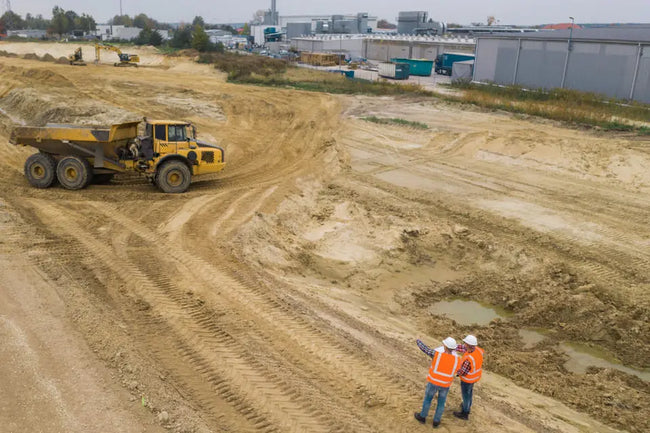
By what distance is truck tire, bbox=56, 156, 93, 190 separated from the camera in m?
16.3

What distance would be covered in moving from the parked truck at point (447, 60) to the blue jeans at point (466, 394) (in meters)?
48.9

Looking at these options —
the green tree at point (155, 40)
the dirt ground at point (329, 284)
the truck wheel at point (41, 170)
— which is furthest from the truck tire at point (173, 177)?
the green tree at point (155, 40)

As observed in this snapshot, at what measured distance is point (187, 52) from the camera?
5700 centimetres

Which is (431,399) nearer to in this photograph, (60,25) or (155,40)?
(155,40)

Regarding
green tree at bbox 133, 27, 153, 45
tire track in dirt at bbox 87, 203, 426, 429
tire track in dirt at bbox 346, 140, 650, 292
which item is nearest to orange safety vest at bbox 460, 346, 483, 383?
tire track in dirt at bbox 87, 203, 426, 429

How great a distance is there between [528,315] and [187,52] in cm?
5241

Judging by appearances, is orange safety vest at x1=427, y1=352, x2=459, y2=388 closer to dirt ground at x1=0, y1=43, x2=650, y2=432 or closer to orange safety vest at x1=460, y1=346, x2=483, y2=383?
orange safety vest at x1=460, y1=346, x2=483, y2=383

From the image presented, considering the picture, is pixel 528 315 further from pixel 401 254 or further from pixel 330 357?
pixel 330 357

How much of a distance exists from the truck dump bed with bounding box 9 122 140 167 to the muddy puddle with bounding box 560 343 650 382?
13.1m

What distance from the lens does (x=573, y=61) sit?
123 feet

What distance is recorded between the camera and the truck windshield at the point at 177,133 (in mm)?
16344

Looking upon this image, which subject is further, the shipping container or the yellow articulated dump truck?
the shipping container

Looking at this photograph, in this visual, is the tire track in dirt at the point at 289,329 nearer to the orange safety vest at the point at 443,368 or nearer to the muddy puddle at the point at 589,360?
the orange safety vest at the point at 443,368

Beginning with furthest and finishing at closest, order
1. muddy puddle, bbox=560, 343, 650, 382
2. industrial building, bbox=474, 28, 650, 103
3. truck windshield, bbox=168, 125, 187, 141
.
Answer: industrial building, bbox=474, 28, 650, 103 < truck windshield, bbox=168, 125, 187, 141 < muddy puddle, bbox=560, 343, 650, 382
